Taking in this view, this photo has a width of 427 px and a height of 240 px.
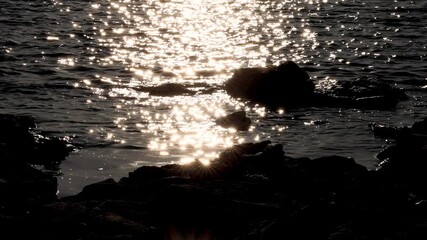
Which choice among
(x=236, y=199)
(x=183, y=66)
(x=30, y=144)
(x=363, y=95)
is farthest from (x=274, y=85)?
(x=236, y=199)

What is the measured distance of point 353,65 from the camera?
36875mm

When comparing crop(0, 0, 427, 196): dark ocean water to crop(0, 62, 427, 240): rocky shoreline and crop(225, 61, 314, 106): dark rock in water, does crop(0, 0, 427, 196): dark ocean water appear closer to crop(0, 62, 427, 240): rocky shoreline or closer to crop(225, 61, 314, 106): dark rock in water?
crop(225, 61, 314, 106): dark rock in water

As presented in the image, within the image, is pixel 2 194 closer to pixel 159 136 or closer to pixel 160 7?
pixel 159 136

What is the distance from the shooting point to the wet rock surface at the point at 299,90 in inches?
1134

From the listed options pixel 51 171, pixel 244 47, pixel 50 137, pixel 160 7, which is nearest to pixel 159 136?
pixel 50 137

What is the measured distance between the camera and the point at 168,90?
3164 centimetres

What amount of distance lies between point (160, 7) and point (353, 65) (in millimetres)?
22842

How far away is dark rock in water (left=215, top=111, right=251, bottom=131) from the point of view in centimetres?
2569

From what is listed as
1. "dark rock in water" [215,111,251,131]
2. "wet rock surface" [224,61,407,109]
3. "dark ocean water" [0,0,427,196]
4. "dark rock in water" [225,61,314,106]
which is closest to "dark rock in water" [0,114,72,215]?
"dark ocean water" [0,0,427,196]

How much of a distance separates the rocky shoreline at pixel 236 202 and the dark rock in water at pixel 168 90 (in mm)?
12881

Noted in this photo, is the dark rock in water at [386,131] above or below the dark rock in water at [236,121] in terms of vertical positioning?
below

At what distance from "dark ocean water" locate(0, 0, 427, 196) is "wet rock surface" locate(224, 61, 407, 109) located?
0.65 metres

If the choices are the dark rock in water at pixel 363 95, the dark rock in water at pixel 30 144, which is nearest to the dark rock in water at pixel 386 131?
the dark rock in water at pixel 363 95

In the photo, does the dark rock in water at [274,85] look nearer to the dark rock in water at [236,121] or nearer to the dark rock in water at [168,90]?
the dark rock in water at [168,90]
